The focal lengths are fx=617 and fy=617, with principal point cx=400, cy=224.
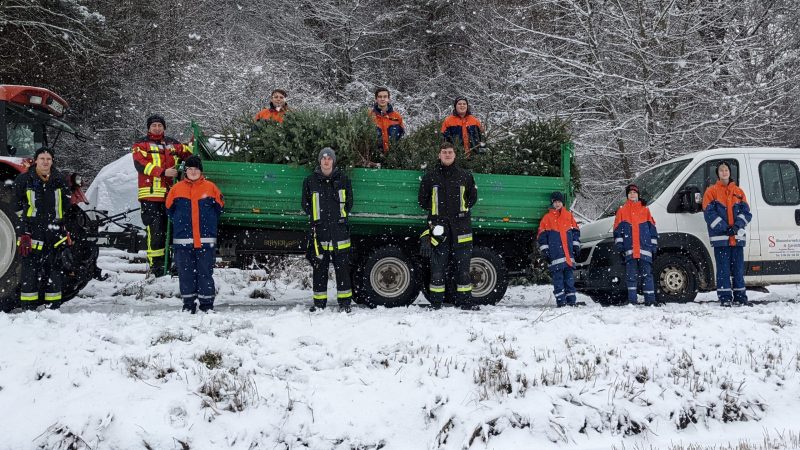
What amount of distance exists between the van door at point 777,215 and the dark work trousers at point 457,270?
146 inches

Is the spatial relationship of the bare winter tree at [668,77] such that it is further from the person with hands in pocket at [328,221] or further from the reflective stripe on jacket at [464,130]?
the person with hands in pocket at [328,221]

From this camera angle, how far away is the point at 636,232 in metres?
7.35

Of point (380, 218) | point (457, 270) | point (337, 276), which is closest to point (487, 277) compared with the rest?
point (457, 270)

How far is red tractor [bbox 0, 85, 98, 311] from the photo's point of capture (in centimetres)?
679

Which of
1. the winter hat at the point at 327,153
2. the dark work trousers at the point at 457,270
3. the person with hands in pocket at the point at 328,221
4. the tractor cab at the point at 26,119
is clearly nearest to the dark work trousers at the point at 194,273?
the person with hands in pocket at the point at 328,221

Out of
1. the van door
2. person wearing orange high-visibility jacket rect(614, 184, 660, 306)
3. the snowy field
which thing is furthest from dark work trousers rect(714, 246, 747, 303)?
the snowy field

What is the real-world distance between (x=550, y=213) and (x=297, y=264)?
561cm

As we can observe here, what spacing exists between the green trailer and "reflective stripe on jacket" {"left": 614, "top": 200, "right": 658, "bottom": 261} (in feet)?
2.56

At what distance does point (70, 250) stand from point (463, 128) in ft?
15.6

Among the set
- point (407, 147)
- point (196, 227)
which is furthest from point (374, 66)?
point (196, 227)

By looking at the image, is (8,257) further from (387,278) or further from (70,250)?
(387,278)

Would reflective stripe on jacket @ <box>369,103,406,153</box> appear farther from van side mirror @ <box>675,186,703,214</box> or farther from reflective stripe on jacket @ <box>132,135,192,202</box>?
van side mirror @ <box>675,186,703,214</box>

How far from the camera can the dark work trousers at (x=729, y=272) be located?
24.2 feet

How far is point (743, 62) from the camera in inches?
459
